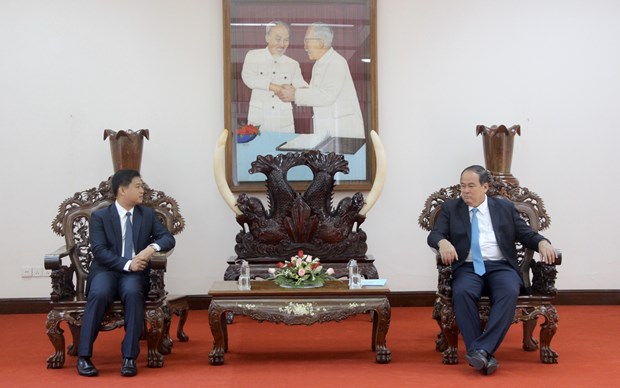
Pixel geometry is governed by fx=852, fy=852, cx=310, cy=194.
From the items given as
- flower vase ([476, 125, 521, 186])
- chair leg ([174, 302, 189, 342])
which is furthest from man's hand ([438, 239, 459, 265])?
chair leg ([174, 302, 189, 342])

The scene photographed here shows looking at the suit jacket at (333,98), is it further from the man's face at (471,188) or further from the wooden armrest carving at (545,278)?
the wooden armrest carving at (545,278)

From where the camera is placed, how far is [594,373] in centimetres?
464

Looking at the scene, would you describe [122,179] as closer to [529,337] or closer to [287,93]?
[287,93]

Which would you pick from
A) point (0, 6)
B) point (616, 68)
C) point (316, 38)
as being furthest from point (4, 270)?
point (616, 68)

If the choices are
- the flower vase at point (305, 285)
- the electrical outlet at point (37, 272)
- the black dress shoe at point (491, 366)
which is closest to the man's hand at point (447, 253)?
the black dress shoe at point (491, 366)

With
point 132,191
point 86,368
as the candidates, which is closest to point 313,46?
point 132,191

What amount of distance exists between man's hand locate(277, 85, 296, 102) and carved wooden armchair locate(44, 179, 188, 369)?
5.08 ft

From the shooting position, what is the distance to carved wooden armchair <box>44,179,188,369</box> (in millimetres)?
4988

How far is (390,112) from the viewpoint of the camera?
7.11 metres

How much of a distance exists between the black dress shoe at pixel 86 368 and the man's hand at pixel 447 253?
6.86ft

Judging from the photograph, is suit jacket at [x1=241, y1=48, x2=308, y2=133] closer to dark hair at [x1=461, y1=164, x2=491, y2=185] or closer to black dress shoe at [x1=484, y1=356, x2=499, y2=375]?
dark hair at [x1=461, y1=164, x2=491, y2=185]

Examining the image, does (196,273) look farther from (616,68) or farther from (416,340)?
(616,68)

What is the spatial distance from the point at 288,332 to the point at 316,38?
249 cm

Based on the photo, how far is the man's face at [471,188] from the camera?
519 cm
